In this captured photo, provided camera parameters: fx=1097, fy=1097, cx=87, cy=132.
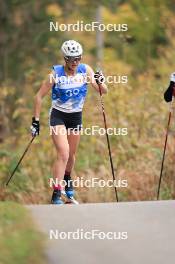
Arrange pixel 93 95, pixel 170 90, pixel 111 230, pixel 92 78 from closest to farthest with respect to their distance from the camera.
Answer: pixel 111 230 → pixel 92 78 → pixel 170 90 → pixel 93 95

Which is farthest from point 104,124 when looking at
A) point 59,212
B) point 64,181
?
point 59,212

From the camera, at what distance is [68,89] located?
29.0 ft

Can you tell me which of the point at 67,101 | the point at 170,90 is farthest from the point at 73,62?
the point at 170,90

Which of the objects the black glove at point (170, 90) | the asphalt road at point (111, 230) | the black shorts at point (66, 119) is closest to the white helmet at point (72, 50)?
the black shorts at point (66, 119)

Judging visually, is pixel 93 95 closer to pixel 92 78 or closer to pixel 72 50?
pixel 92 78

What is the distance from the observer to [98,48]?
17.5m

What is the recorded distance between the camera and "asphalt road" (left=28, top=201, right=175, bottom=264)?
24.7 ft

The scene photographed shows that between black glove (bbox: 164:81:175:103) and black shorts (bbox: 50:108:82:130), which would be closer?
black shorts (bbox: 50:108:82:130)

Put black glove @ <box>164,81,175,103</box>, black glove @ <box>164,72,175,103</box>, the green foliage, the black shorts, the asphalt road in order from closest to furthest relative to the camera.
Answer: the asphalt road
the black shorts
black glove @ <box>164,72,175,103</box>
black glove @ <box>164,81,175,103</box>
the green foliage

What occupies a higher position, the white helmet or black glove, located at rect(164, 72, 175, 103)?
the white helmet

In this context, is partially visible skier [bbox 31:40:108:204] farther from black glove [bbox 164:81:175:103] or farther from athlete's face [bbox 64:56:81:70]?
black glove [bbox 164:81:175:103]

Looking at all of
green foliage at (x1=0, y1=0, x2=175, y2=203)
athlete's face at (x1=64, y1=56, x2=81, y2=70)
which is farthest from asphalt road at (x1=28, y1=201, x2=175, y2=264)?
green foliage at (x1=0, y1=0, x2=175, y2=203)

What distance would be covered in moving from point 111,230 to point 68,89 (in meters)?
1.35

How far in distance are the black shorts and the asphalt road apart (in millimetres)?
773
